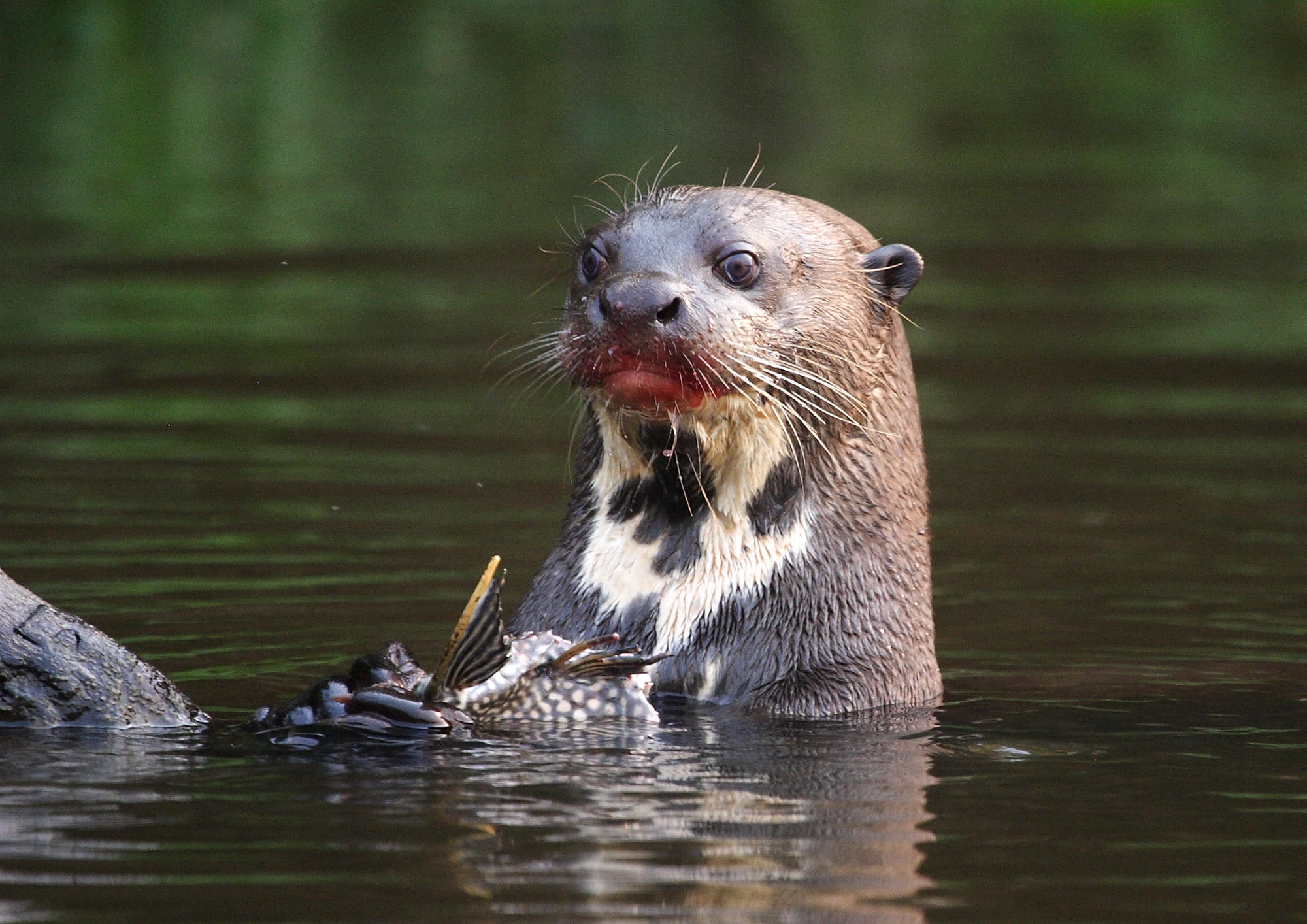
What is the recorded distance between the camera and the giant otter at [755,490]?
21.0 ft

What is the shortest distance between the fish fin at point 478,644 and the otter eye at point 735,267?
43.4 inches

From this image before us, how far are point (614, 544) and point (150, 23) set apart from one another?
2861cm

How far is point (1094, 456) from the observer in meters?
11.6

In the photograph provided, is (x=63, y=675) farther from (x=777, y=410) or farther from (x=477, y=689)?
(x=777, y=410)

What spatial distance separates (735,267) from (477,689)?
1.32 metres

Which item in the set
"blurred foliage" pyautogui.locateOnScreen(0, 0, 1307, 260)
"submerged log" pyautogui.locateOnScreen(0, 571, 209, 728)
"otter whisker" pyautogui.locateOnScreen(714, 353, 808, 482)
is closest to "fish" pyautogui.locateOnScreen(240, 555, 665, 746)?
"submerged log" pyautogui.locateOnScreen(0, 571, 209, 728)

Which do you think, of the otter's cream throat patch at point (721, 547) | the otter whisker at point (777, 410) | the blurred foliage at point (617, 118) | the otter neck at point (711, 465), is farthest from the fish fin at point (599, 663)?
the blurred foliage at point (617, 118)

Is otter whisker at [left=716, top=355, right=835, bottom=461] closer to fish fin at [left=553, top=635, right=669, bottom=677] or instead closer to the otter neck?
the otter neck

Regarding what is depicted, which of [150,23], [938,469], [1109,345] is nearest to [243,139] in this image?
[150,23]

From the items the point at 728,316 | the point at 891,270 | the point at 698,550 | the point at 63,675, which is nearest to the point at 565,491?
the point at 891,270

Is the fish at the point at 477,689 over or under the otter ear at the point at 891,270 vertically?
under

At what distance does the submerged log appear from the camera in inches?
231

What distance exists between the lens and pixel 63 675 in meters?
5.95

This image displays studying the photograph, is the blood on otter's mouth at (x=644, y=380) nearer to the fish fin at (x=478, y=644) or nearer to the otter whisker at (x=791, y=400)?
the otter whisker at (x=791, y=400)
